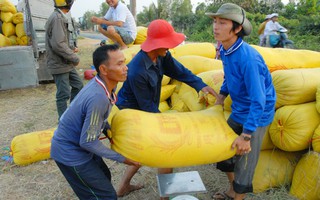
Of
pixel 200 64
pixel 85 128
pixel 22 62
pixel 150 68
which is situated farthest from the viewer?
pixel 22 62

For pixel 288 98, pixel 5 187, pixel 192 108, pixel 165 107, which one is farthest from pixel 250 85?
pixel 5 187

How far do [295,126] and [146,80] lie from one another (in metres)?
1.19

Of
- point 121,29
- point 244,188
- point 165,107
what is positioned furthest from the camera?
point 121,29

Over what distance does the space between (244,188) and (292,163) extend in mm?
688

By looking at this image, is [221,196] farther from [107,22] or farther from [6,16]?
[6,16]

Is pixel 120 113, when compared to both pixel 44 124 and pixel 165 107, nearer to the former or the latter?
pixel 165 107

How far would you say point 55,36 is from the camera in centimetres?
355

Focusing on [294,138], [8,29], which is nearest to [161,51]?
[294,138]

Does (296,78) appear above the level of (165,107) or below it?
above

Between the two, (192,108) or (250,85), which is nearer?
(250,85)

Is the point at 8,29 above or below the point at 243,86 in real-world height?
above

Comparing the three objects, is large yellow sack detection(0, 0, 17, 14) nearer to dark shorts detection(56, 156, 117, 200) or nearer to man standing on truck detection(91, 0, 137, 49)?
man standing on truck detection(91, 0, 137, 49)

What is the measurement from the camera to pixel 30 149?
3.15 m

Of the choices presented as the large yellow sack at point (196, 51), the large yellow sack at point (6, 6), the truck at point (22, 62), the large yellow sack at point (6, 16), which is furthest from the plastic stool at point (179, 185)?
the large yellow sack at point (6, 6)
